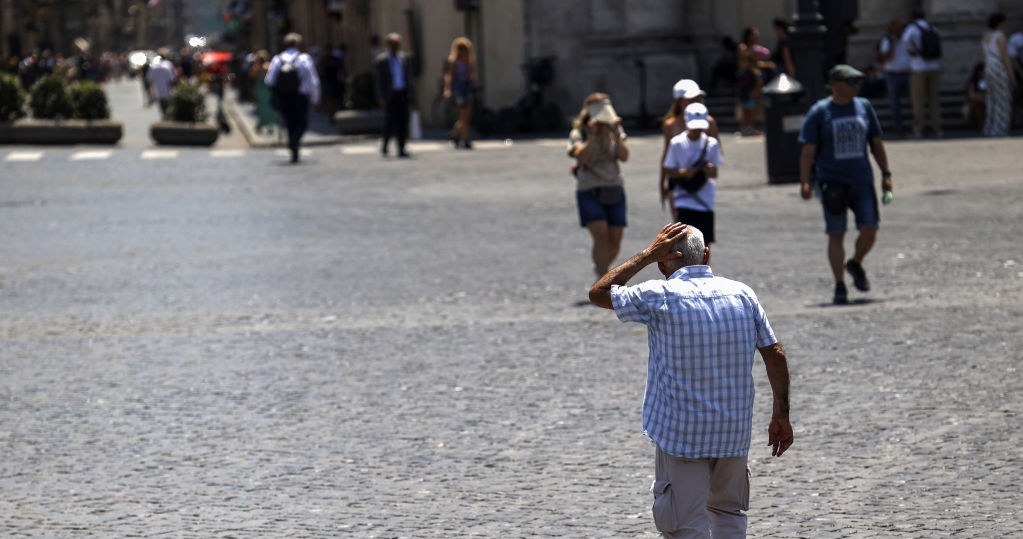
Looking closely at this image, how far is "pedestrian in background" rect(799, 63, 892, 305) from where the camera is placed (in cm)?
1314

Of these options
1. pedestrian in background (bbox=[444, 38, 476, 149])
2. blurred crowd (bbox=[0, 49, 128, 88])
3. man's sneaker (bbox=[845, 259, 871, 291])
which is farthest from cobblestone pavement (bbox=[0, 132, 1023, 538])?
blurred crowd (bbox=[0, 49, 128, 88])

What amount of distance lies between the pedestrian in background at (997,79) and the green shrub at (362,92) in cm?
1236

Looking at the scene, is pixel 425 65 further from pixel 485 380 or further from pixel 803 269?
pixel 485 380

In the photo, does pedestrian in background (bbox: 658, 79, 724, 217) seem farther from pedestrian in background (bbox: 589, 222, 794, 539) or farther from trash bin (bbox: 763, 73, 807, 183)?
trash bin (bbox: 763, 73, 807, 183)

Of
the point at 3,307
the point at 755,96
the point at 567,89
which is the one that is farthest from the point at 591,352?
the point at 567,89

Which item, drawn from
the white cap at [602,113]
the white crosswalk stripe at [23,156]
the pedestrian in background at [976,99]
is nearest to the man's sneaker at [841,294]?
the white cap at [602,113]

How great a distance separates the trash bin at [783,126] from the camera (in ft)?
73.4

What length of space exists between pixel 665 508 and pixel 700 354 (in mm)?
468

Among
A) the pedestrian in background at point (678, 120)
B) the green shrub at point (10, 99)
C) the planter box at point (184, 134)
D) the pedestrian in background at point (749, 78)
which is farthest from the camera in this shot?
the planter box at point (184, 134)

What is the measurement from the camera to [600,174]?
553 inches

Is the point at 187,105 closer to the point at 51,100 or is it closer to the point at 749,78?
the point at 51,100

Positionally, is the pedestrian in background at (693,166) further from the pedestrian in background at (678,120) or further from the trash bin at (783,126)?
the trash bin at (783,126)

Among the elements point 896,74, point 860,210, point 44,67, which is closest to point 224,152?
point 896,74

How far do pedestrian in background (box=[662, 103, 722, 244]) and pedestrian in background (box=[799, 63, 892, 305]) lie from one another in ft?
2.04
